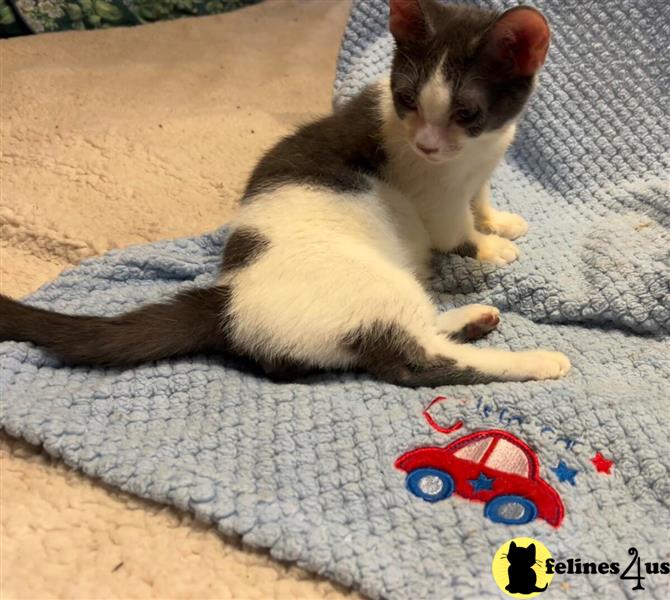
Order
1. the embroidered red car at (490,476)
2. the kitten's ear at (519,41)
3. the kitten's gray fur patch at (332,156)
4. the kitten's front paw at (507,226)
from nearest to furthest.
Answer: the embroidered red car at (490,476), the kitten's ear at (519,41), the kitten's gray fur patch at (332,156), the kitten's front paw at (507,226)

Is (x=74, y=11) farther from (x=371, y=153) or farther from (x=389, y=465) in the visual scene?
(x=389, y=465)

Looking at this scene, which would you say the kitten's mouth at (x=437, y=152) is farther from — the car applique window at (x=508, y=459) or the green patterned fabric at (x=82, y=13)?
the green patterned fabric at (x=82, y=13)

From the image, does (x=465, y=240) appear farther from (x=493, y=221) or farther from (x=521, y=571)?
(x=521, y=571)

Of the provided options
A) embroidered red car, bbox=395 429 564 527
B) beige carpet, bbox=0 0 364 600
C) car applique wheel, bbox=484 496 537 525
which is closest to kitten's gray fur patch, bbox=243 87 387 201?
beige carpet, bbox=0 0 364 600

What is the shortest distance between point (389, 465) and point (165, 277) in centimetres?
76

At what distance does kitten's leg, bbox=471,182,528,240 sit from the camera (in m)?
1.58

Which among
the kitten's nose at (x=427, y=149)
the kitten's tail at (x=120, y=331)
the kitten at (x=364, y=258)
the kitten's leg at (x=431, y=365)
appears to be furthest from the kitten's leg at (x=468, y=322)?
the kitten's tail at (x=120, y=331)

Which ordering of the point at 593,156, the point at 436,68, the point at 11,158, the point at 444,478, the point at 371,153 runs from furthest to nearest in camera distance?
the point at 11,158 < the point at 593,156 < the point at 371,153 < the point at 436,68 < the point at 444,478

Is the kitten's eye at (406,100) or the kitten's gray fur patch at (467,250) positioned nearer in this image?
the kitten's eye at (406,100)

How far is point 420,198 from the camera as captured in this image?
4.63ft

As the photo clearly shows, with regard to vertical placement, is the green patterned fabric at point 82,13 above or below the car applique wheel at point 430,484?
below

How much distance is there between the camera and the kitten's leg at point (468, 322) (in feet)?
4.21

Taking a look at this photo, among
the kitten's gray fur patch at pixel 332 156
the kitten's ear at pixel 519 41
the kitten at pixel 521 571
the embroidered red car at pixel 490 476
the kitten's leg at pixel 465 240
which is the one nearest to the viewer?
the kitten at pixel 521 571

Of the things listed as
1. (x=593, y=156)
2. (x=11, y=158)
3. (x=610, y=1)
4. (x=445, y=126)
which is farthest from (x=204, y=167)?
(x=610, y=1)
